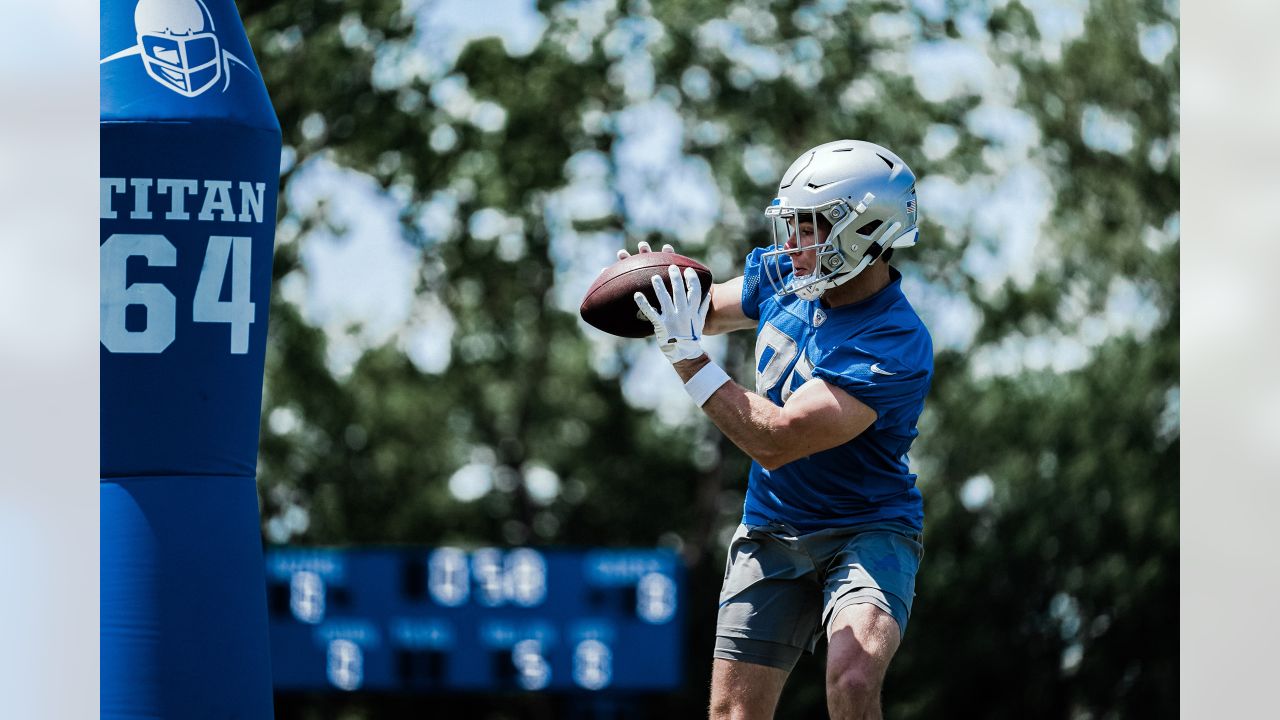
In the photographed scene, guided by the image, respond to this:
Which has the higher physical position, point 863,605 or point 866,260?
point 866,260

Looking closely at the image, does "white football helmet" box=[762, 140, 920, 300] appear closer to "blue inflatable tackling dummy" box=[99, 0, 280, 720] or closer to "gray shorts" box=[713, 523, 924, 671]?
"gray shorts" box=[713, 523, 924, 671]

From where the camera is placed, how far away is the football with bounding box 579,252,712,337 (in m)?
4.81

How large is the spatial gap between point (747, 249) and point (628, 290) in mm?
13091

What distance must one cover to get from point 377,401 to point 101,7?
14.2 metres

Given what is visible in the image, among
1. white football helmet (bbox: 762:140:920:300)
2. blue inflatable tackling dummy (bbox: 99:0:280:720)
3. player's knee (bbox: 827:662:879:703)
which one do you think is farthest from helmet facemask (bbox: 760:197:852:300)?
blue inflatable tackling dummy (bbox: 99:0:280:720)

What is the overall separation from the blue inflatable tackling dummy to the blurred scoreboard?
288 inches

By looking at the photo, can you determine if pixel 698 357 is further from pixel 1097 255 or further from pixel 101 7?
pixel 1097 255

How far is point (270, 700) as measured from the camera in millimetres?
5125

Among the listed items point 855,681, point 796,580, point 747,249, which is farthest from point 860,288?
point 747,249

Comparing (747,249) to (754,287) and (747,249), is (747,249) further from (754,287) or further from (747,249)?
(754,287)

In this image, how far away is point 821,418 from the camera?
4.31 m

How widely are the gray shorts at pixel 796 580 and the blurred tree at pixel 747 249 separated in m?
13.4

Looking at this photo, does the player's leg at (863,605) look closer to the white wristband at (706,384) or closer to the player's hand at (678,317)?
the white wristband at (706,384)

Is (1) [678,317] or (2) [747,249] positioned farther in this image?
(2) [747,249]
